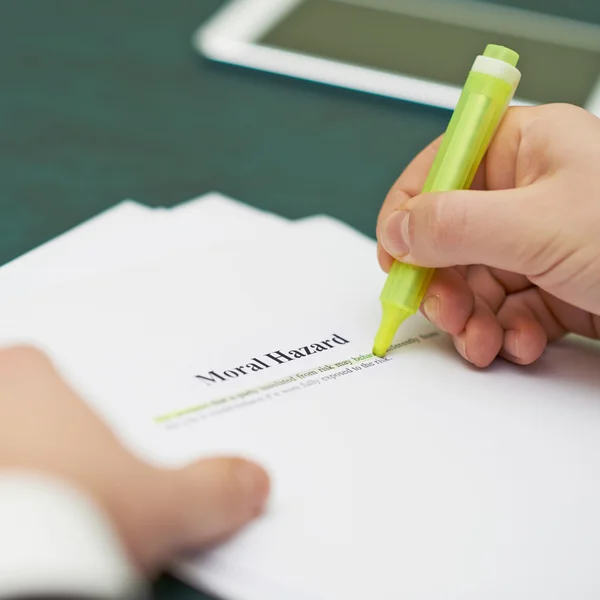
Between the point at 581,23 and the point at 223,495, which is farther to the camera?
the point at 581,23

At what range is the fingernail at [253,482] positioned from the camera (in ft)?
1.26

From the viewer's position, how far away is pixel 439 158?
53 cm

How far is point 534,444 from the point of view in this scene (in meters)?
0.47

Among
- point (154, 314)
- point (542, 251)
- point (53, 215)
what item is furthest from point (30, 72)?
point (542, 251)

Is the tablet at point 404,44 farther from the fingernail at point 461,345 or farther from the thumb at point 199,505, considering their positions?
the thumb at point 199,505

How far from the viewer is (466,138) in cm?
52

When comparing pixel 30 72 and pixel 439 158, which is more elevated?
pixel 439 158

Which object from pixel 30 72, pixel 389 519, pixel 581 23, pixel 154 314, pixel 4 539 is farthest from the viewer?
pixel 581 23

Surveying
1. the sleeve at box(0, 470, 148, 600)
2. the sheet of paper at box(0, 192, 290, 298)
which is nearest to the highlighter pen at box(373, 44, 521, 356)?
the sheet of paper at box(0, 192, 290, 298)

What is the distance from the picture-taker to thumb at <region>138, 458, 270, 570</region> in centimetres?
36

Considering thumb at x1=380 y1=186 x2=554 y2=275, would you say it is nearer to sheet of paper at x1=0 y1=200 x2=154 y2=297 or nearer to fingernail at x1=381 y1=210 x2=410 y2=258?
fingernail at x1=381 y1=210 x2=410 y2=258

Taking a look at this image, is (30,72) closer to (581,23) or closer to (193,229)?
(193,229)

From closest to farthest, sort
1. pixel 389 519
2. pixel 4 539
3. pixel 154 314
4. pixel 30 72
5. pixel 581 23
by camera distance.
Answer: pixel 4 539 < pixel 389 519 < pixel 154 314 < pixel 30 72 < pixel 581 23

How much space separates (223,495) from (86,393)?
113mm
